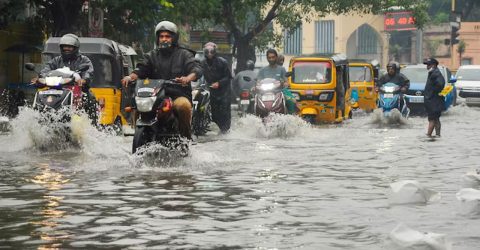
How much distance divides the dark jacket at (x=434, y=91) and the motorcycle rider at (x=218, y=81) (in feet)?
12.2

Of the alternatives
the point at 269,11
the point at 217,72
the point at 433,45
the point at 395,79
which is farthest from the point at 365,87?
the point at 433,45

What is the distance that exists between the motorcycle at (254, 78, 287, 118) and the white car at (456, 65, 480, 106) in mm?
21779

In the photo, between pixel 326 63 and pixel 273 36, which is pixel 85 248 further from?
pixel 273 36

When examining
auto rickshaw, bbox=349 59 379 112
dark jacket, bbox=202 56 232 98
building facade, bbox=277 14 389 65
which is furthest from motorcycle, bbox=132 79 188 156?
building facade, bbox=277 14 389 65

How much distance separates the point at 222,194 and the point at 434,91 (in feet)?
38.6

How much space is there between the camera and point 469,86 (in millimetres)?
41938

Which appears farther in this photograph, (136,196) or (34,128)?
(34,128)

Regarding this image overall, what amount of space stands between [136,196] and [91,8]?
18.6 m

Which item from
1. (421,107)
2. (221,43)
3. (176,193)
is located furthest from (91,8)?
(221,43)

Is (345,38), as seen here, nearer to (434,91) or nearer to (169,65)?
(434,91)

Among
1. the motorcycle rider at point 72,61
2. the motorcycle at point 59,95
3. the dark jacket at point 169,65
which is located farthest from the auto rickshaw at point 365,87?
the dark jacket at point 169,65

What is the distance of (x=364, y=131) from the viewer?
2320cm

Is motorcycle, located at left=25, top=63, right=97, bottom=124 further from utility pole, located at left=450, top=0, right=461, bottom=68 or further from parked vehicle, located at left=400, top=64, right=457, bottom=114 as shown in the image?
utility pole, located at left=450, top=0, right=461, bottom=68

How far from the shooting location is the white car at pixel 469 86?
137ft
